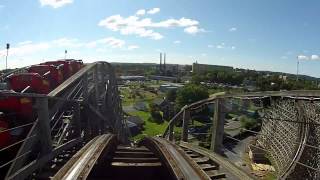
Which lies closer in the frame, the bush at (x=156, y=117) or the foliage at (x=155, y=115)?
the bush at (x=156, y=117)

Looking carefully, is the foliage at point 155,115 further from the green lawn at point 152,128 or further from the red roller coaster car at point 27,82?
the red roller coaster car at point 27,82

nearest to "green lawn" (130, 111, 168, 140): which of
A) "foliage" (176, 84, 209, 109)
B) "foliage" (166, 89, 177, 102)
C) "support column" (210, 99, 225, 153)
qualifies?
"foliage" (176, 84, 209, 109)

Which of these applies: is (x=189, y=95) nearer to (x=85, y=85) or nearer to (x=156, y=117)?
(x=156, y=117)

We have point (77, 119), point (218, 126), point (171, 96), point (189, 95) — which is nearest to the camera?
point (218, 126)

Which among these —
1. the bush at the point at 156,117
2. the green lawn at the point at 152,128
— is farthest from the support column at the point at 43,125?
the bush at the point at 156,117

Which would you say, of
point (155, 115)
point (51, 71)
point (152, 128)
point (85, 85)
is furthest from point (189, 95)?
point (85, 85)

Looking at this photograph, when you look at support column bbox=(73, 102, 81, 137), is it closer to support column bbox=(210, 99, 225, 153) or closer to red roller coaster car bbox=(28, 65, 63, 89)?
support column bbox=(210, 99, 225, 153)

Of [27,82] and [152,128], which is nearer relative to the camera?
[27,82]

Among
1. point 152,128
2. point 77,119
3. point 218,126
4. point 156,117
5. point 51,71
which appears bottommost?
point 152,128
